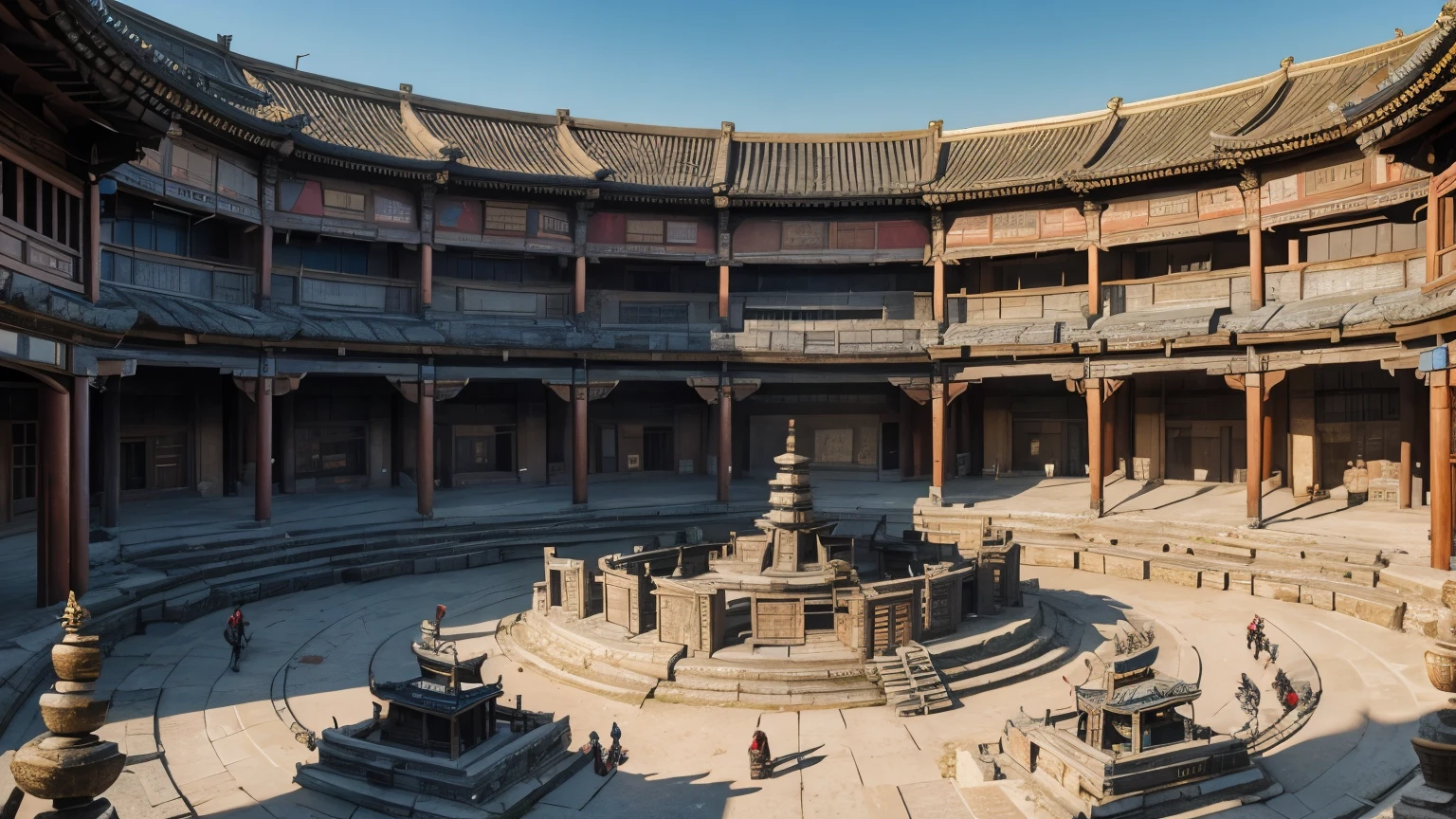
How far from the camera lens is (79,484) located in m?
14.8

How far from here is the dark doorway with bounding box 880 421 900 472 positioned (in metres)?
32.7

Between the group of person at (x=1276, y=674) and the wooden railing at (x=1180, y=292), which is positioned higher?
the wooden railing at (x=1180, y=292)

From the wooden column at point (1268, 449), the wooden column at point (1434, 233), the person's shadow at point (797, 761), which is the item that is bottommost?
the person's shadow at point (797, 761)

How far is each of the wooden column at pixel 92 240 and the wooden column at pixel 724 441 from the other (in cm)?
1666

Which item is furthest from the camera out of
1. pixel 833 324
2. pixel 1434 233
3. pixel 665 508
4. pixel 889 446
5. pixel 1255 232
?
pixel 889 446

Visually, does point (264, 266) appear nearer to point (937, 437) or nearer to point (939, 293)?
point (937, 437)

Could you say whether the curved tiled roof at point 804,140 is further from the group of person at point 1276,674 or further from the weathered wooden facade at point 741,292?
the group of person at point 1276,674

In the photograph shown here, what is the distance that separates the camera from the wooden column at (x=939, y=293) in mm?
28812

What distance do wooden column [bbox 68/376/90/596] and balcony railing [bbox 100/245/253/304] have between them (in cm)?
800

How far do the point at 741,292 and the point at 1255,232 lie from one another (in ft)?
54.1

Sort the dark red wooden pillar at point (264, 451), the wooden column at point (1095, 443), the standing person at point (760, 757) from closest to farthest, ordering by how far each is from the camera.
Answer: the standing person at point (760, 757), the dark red wooden pillar at point (264, 451), the wooden column at point (1095, 443)

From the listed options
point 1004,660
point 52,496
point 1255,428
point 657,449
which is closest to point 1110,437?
point 1255,428

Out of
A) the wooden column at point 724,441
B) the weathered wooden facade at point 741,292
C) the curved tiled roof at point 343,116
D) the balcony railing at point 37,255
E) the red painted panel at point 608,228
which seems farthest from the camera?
the red painted panel at point 608,228

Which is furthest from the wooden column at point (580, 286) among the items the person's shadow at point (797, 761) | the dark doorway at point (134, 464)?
the person's shadow at point (797, 761)
